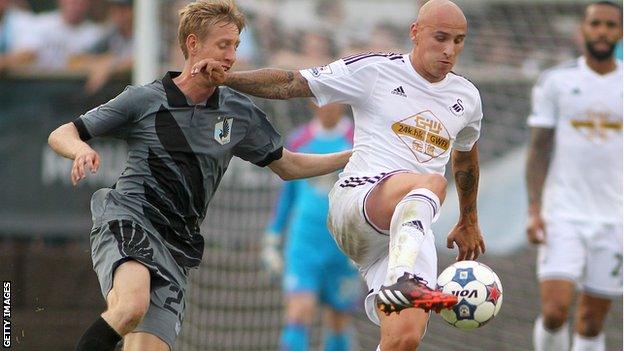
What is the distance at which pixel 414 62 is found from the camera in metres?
7.71

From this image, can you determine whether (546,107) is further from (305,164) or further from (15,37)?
(15,37)

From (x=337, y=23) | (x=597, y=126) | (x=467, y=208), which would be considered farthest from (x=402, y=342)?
(x=337, y=23)

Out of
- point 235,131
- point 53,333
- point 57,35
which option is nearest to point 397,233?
point 235,131

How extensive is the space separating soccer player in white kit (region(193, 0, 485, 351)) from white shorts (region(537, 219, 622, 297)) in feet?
8.76

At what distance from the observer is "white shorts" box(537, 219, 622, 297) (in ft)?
33.8

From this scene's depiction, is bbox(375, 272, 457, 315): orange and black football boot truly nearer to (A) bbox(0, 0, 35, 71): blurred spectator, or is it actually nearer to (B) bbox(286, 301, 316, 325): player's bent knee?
(B) bbox(286, 301, 316, 325): player's bent knee

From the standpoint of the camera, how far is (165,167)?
7.32 m

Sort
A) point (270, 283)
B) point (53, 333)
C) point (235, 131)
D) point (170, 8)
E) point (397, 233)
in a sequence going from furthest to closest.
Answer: point (270, 283) < point (170, 8) < point (53, 333) < point (235, 131) < point (397, 233)

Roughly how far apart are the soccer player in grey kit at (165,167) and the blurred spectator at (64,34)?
6.18m

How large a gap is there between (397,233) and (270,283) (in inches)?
252

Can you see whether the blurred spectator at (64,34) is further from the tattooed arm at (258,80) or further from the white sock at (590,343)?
the tattooed arm at (258,80)

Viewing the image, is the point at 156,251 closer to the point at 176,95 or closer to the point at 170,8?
the point at 176,95

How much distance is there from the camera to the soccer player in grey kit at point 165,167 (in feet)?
23.5

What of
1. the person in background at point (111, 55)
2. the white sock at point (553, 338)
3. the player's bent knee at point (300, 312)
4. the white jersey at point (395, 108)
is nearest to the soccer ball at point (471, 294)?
the white jersey at point (395, 108)
